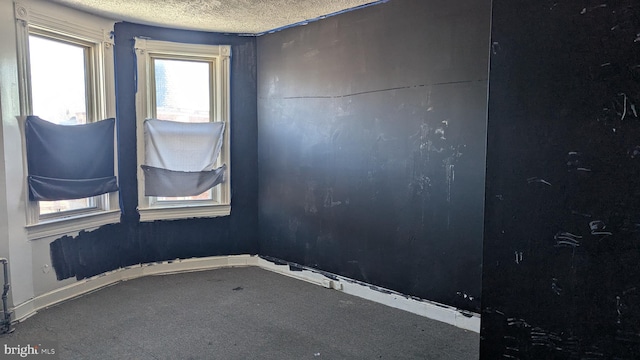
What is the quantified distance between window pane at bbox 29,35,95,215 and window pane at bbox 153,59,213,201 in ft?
2.39

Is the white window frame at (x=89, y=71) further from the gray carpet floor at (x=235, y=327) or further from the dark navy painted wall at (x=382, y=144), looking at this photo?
the dark navy painted wall at (x=382, y=144)

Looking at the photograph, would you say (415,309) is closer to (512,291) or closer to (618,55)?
(512,291)

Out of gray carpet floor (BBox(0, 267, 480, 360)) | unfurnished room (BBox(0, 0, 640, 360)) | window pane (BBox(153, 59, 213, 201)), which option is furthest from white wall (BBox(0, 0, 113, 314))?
window pane (BBox(153, 59, 213, 201))

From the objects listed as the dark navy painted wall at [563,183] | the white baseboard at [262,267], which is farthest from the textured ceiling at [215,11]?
the dark navy painted wall at [563,183]

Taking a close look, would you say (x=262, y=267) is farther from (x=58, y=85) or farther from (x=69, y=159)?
(x=58, y=85)

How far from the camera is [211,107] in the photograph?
15.0ft

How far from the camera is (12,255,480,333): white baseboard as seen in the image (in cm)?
318

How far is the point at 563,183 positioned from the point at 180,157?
13.3 feet

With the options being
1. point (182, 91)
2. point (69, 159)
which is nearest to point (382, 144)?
point (182, 91)

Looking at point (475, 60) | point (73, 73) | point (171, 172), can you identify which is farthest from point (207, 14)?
point (475, 60)

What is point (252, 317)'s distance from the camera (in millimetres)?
3326

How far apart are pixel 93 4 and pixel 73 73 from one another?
0.69 m

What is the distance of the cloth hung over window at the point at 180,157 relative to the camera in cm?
430


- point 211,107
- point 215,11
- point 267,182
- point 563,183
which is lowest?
point 267,182
